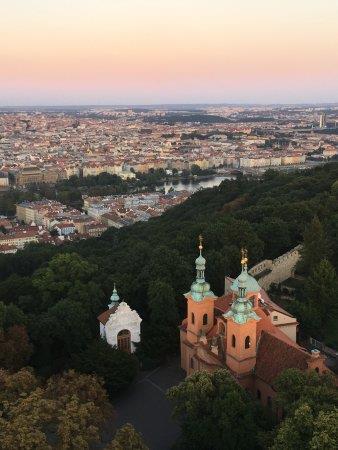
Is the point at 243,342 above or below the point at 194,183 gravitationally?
above

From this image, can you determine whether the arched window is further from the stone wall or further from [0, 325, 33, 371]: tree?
the stone wall

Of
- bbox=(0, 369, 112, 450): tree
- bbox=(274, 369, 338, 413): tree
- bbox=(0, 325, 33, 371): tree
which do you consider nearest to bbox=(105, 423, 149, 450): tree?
bbox=(0, 369, 112, 450): tree

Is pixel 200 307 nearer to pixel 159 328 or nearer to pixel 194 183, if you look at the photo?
pixel 159 328

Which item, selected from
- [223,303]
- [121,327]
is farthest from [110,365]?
[223,303]

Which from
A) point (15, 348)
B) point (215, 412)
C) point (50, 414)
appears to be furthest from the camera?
point (15, 348)

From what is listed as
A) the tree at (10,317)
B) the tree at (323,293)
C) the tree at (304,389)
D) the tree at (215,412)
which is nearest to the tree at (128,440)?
the tree at (215,412)
